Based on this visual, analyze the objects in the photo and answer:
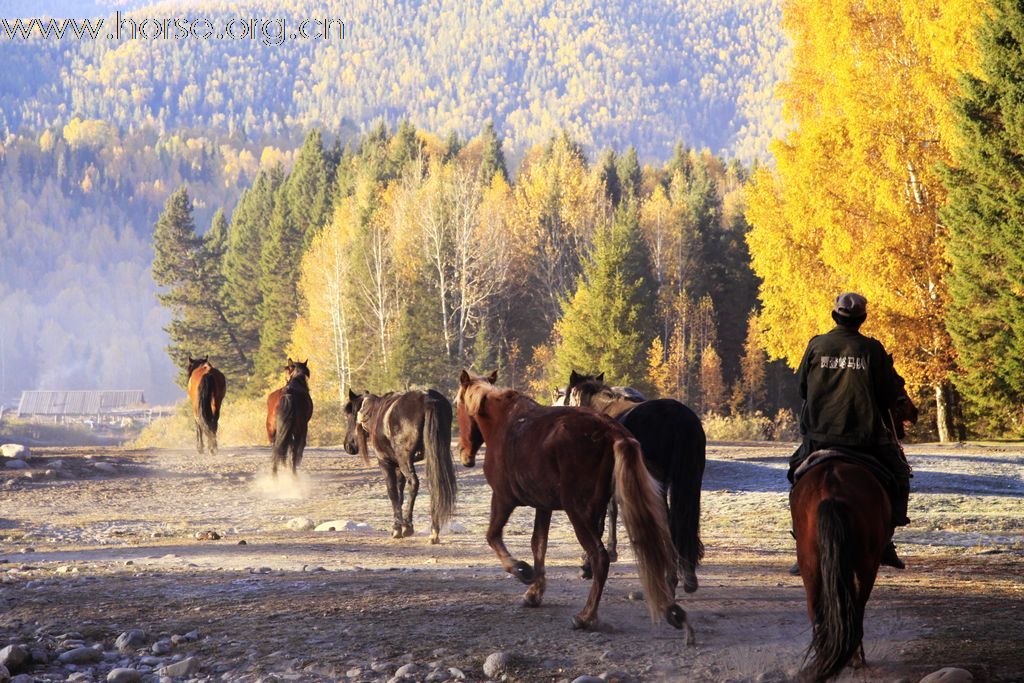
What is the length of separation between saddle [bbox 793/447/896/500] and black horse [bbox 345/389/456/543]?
6.97 m

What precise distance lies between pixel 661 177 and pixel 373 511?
81498 mm

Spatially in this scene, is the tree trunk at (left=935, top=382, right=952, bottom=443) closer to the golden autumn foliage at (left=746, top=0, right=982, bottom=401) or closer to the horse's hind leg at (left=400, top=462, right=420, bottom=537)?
the golden autumn foliage at (left=746, top=0, right=982, bottom=401)

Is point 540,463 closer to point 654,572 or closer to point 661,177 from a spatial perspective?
point 654,572

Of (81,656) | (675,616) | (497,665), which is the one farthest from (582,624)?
(81,656)

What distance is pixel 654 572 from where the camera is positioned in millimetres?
7707

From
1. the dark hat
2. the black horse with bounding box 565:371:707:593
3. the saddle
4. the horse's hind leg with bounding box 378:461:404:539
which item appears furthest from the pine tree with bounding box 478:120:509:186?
the saddle

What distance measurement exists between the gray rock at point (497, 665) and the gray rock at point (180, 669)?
6.45 feet

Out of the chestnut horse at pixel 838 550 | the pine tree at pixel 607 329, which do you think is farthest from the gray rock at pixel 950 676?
the pine tree at pixel 607 329

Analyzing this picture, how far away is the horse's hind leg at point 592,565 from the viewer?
7977mm

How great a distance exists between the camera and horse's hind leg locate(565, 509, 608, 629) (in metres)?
7.98

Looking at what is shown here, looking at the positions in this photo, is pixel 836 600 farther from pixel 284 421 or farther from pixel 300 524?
pixel 284 421

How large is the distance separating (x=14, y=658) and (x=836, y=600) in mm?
5416

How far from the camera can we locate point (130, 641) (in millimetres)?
8008

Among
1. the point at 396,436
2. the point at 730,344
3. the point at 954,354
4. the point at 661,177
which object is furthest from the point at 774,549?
the point at 661,177
